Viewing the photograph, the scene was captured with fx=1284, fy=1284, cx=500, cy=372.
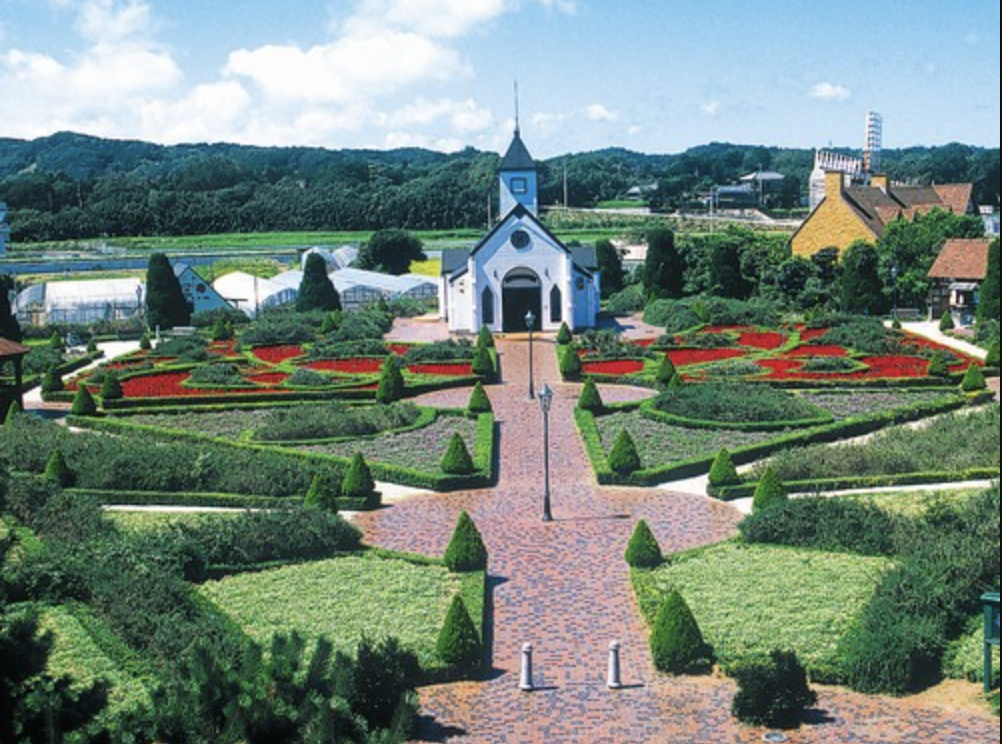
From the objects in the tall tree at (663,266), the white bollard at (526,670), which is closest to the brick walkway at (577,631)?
the white bollard at (526,670)

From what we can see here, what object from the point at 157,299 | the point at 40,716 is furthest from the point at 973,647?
the point at 157,299

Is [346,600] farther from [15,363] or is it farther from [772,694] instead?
[15,363]

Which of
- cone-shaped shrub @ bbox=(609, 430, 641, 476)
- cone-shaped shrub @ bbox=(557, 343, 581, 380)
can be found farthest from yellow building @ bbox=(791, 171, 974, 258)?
cone-shaped shrub @ bbox=(609, 430, 641, 476)

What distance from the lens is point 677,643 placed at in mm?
15633

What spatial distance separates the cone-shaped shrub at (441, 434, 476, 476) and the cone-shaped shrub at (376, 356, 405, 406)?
8.92m

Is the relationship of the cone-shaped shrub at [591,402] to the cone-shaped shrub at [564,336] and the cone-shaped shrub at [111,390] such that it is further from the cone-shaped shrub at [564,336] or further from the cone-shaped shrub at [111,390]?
the cone-shaped shrub at [564,336]

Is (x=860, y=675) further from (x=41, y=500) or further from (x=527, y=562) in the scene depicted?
(x=41, y=500)

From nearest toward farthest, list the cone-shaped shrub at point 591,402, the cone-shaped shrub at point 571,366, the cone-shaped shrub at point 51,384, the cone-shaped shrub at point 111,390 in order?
the cone-shaped shrub at point 591,402, the cone-shaped shrub at point 111,390, the cone-shaped shrub at point 51,384, the cone-shaped shrub at point 571,366

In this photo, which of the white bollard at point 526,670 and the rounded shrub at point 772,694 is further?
the white bollard at point 526,670

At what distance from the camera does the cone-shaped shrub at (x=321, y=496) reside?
22891mm

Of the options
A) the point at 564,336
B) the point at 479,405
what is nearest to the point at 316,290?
the point at 564,336

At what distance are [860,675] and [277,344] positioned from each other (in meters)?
37.1

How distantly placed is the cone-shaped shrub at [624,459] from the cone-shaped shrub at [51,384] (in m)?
19.4

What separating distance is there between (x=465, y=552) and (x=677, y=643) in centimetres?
476
